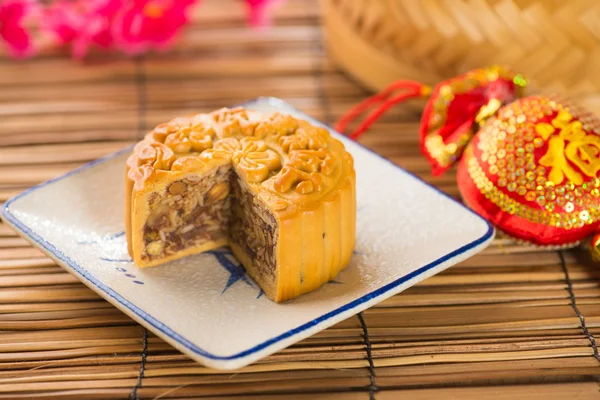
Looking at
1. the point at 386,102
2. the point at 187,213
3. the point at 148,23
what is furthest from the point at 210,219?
the point at 148,23

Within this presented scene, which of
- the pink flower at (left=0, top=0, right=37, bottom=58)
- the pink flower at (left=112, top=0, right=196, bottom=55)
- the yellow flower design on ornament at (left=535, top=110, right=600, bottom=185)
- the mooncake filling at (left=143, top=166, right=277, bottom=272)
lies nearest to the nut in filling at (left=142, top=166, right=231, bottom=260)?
the mooncake filling at (left=143, top=166, right=277, bottom=272)

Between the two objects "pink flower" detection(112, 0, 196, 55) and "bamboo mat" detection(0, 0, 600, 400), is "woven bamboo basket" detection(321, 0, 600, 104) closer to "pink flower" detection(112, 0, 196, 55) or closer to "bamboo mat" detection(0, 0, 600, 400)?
"bamboo mat" detection(0, 0, 600, 400)

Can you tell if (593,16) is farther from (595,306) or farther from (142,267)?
(142,267)

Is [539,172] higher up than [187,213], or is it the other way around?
[539,172]

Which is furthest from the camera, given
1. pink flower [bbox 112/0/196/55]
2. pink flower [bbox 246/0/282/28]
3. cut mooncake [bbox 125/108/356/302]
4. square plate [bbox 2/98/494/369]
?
pink flower [bbox 246/0/282/28]

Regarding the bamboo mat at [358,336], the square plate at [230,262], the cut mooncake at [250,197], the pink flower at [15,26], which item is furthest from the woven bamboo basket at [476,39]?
the pink flower at [15,26]

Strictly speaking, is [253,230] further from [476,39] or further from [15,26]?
[15,26]

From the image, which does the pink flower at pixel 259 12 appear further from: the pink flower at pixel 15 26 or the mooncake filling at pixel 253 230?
the mooncake filling at pixel 253 230
